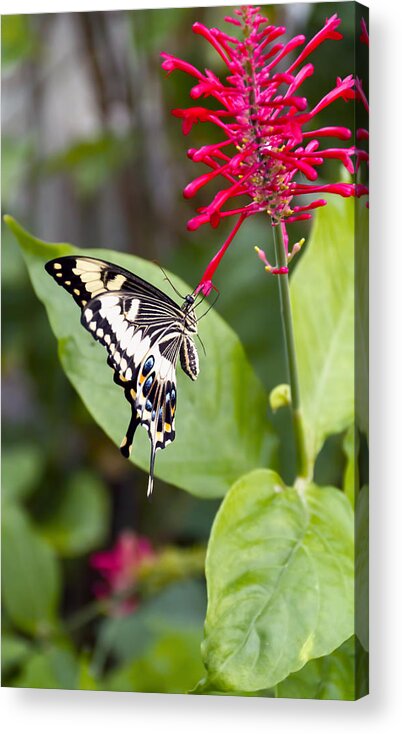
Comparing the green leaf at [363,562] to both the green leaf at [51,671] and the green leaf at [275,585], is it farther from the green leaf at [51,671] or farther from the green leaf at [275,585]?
the green leaf at [51,671]

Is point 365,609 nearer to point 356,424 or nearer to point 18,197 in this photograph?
point 356,424

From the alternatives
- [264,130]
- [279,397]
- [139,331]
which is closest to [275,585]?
[279,397]

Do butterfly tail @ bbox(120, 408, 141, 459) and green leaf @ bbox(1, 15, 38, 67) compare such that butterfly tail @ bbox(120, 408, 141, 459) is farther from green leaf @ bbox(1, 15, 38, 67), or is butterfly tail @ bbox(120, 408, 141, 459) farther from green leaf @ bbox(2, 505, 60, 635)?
green leaf @ bbox(1, 15, 38, 67)

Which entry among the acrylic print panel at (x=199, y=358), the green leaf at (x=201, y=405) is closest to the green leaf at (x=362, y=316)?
the acrylic print panel at (x=199, y=358)

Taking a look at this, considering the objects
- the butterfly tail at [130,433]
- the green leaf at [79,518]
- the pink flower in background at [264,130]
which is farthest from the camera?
the green leaf at [79,518]

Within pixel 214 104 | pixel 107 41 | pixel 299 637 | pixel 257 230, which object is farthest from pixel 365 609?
pixel 107 41

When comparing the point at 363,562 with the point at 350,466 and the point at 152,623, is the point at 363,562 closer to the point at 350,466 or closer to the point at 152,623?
the point at 350,466

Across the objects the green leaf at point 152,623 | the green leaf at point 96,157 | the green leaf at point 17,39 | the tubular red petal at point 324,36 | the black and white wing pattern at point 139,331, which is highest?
the green leaf at point 17,39
